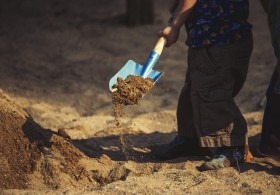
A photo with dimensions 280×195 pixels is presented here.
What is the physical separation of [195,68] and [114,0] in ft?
17.8

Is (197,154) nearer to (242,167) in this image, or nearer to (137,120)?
(242,167)

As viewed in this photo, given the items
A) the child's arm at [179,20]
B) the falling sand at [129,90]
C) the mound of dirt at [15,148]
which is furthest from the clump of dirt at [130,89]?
the mound of dirt at [15,148]

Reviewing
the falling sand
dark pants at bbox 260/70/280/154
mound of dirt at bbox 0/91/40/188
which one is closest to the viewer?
mound of dirt at bbox 0/91/40/188

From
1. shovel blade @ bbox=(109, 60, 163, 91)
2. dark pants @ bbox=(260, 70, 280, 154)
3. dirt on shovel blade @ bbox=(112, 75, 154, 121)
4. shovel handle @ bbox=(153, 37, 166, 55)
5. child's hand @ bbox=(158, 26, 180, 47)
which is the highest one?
child's hand @ bbox=(158, 26, 180, 47)

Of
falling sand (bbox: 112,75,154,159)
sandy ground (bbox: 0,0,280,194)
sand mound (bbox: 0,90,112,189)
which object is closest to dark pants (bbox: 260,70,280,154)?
sandy ground (bbox: 0,0,280,194)

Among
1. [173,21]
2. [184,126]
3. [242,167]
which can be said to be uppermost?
[173,21]

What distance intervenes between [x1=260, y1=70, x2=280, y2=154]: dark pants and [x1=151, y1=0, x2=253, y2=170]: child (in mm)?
189

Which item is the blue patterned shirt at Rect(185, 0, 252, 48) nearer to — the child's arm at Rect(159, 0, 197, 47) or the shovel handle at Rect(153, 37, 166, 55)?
the child's arm at Rect(159, 0, 197, 47)

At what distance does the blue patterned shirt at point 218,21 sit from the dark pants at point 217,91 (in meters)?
0.05

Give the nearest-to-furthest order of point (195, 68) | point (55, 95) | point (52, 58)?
1. point (195, 68)
2. point (55, 95)
3. point (52, 58)

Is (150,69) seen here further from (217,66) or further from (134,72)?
(217,66)

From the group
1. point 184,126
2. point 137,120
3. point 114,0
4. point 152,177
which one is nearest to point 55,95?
point 137,120

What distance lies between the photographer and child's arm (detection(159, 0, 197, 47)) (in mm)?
3662

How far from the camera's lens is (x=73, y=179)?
356 cm
